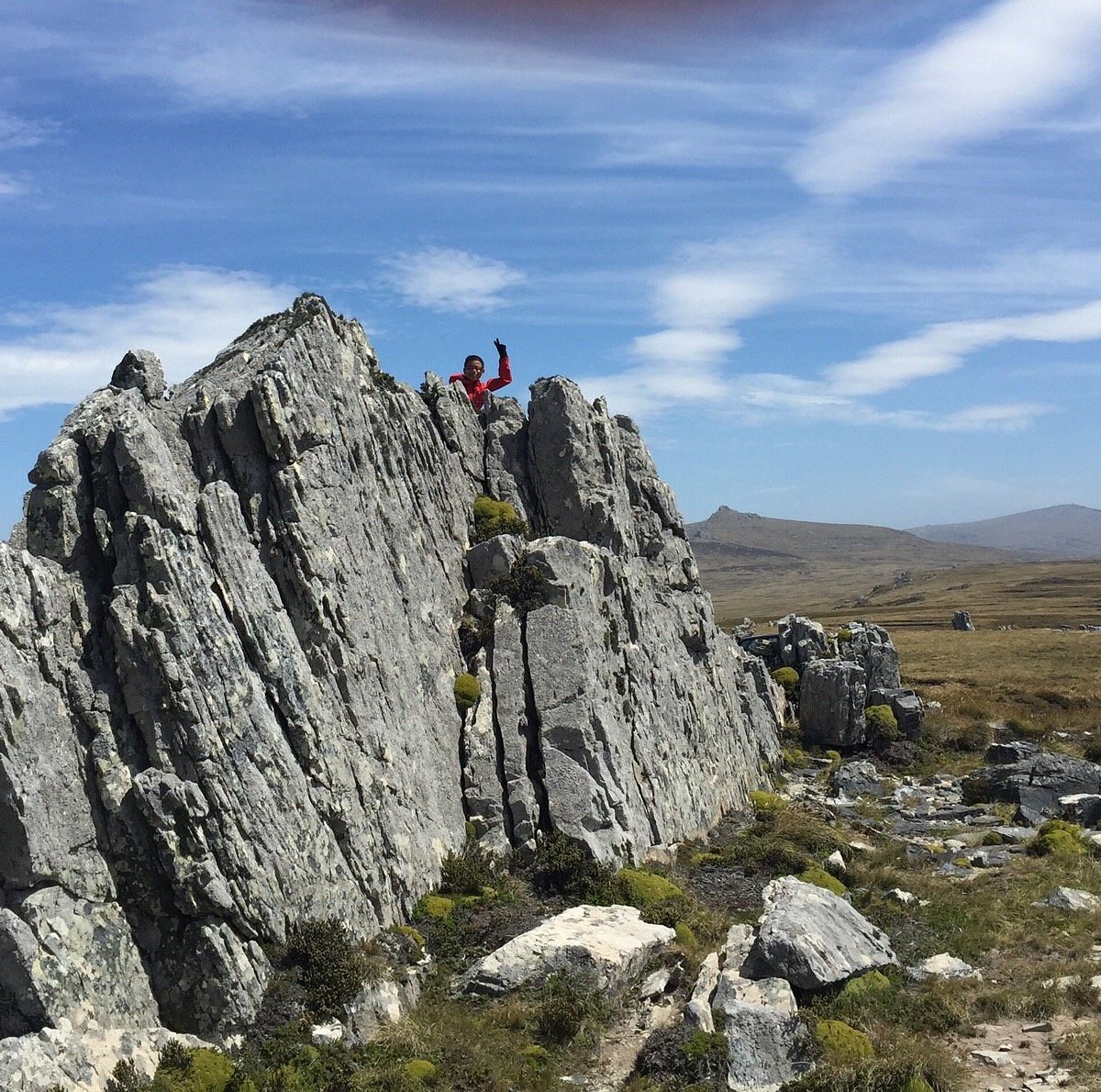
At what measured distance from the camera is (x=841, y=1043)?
24.6 metres

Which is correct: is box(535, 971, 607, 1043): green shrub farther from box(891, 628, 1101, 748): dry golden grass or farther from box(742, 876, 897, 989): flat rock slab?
box(891, 628, 1101, 748): dry golden grass

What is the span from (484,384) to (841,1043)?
3643 centimetres

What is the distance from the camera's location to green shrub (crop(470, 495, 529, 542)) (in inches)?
1800

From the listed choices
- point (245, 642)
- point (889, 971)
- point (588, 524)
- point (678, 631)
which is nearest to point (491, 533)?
point (588, 524)

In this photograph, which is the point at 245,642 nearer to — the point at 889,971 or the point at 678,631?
the point at 889,971

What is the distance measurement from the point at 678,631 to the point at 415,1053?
31.4 metres

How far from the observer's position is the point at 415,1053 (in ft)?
81.6

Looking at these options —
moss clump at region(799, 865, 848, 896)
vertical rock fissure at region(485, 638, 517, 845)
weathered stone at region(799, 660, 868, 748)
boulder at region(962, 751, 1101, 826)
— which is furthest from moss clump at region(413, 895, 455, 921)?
weathered stone at region(799, 660, 868, 748)

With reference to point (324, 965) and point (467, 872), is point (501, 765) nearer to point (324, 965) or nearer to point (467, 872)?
point (467, 872)

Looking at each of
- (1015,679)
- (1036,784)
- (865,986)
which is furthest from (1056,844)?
(1015,679)

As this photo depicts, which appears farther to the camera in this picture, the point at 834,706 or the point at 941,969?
the point at 834,706

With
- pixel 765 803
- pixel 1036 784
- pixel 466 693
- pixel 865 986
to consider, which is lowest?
pixel 1036 784

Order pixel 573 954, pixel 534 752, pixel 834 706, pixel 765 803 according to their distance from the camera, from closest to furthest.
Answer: pixel 573 954 < pixel 534 752 < pixel 765 803 < pixel 834 706

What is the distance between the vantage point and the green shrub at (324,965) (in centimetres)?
2556
